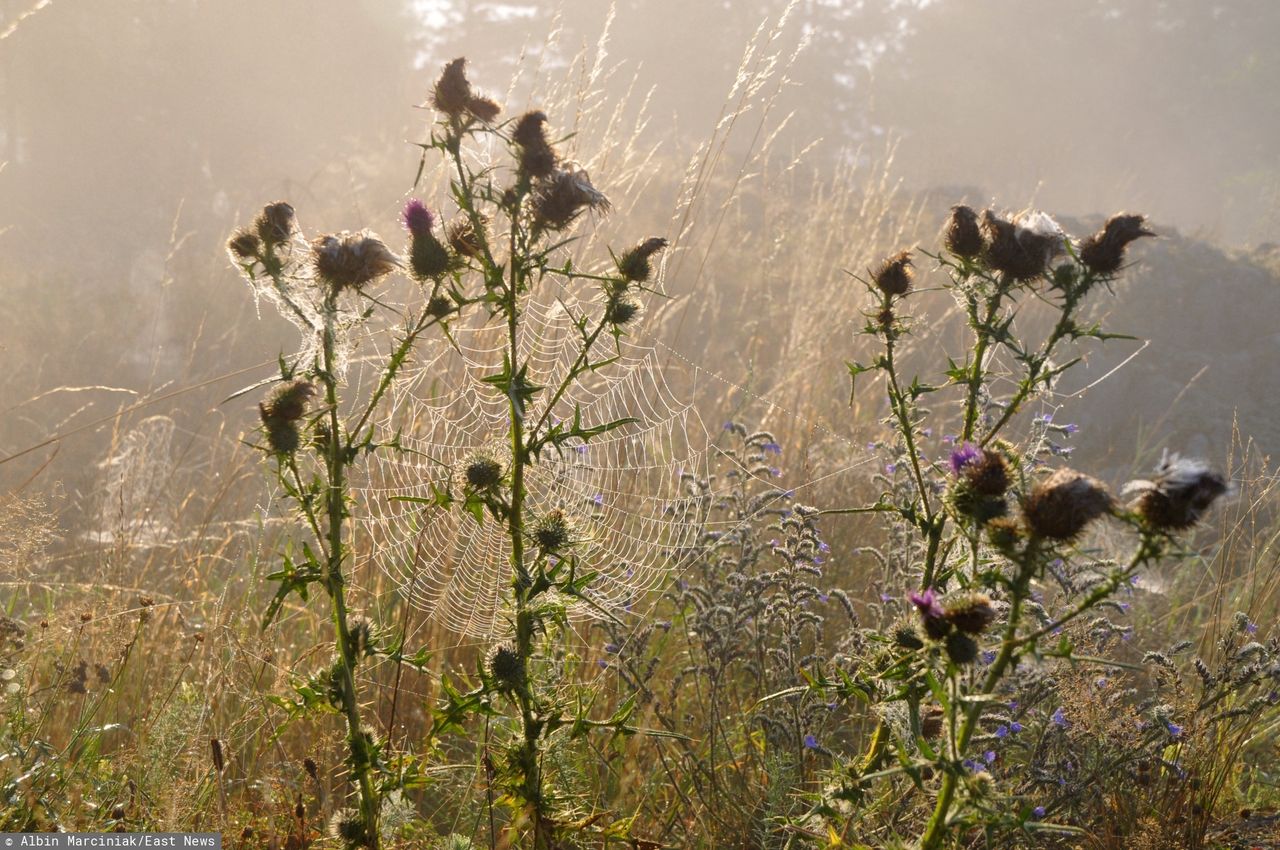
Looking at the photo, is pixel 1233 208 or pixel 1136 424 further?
pixel 1233 208

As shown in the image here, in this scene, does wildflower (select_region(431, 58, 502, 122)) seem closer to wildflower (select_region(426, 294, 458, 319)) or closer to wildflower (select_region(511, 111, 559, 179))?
wildflower (select_region(511, 111, 559, 179))

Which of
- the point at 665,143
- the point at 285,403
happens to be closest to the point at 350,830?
the point at 285,403

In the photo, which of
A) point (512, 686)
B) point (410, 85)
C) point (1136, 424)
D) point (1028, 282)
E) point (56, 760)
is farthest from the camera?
point (410, 85)

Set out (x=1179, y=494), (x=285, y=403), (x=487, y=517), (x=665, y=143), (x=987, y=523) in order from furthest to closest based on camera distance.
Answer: (x=665, y=143)
(x=487, y=517)
(x=285, y=403)
(x=987, y=523)
(x=1179, y=494)

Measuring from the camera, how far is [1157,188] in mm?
23438

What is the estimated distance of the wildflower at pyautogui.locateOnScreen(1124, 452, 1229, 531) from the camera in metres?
1.03

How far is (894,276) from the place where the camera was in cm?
160

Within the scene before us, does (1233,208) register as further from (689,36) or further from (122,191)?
(122,191)

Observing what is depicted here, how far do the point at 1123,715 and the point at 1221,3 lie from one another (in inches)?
1084

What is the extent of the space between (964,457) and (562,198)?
0.65 meters

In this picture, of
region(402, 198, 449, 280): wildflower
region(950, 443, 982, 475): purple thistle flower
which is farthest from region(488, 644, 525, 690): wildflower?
region(950, 443, 982, 475): purple thistle flower

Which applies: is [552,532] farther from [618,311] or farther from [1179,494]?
[1179,494]

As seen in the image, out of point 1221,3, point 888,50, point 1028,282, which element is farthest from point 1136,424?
point 1221,3

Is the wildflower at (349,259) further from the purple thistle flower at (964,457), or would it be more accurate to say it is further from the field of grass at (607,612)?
the purple thistle flower at (964,457)
